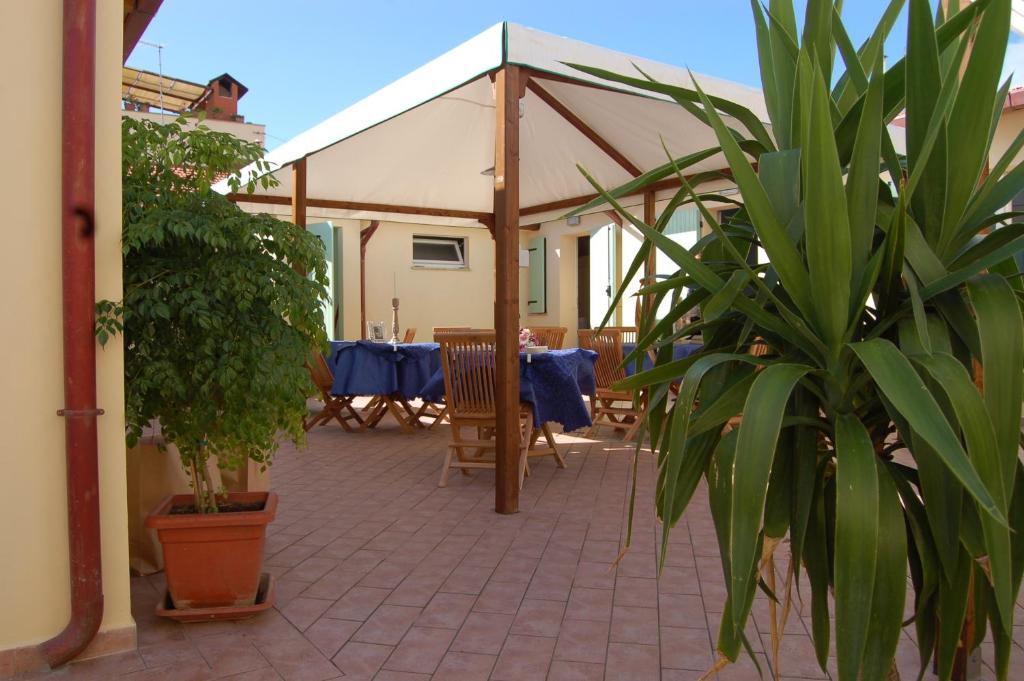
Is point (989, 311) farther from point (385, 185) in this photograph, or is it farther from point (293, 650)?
point (385, 185)

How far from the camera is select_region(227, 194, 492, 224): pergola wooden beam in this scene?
7.64m

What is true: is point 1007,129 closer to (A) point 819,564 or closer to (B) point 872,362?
(A) point 819,564

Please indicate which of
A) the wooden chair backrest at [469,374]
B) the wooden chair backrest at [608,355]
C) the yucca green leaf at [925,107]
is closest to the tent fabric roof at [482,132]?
the wooden chair backrest at [469,374]

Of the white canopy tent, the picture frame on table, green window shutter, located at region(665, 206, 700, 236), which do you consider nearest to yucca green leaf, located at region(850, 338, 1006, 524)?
the white canopy tent

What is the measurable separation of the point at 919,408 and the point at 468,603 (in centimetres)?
202

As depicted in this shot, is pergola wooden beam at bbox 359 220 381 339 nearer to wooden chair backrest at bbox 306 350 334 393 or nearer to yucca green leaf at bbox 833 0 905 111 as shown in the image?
wooden chair backrest at bbox 306 350 334 393

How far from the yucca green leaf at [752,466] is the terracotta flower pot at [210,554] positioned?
1.86 m

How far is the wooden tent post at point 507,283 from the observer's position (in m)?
3.91

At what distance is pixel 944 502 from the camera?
112 centimetres

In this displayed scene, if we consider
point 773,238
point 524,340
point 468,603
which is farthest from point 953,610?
point 524,340

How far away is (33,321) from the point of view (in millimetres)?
2135

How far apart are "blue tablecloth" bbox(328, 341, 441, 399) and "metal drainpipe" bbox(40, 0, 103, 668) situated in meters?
4.12

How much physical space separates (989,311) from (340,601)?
Result: 88.9 inches

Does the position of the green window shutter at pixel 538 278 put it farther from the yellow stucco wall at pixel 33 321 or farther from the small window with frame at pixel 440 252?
the yellow stucco wall at pixel 33 321
